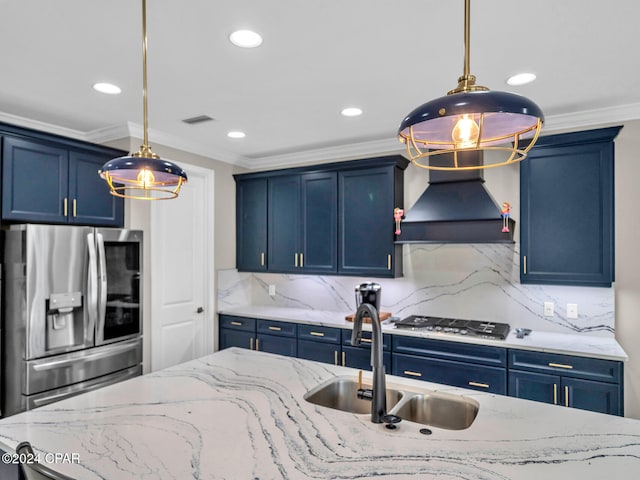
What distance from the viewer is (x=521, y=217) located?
304cm

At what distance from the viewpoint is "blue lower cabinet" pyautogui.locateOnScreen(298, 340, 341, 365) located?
11.5ft

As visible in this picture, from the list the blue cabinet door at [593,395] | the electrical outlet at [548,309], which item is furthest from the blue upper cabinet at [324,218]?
the blue cabinet door at [593,395]

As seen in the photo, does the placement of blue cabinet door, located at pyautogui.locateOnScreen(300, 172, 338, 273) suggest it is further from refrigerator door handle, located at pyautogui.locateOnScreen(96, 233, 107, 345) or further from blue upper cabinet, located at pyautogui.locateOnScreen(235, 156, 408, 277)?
refrigerator door handle, located at pyautogui.locateOnScreen(96, 233, 107, 345)

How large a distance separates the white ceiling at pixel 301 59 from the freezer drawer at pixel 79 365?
5.63ft

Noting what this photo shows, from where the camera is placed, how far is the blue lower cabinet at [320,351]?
3.51 m

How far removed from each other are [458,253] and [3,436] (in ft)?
10.4

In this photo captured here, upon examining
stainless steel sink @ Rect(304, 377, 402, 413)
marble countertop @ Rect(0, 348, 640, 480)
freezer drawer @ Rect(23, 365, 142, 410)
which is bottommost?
freezer drawer @ Rect(23, 365, 142, 410)

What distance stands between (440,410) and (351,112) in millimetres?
2087

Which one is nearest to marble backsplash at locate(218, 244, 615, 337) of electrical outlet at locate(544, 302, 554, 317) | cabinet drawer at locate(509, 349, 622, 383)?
electrical outlet at locate(544, 302, 554, 317)

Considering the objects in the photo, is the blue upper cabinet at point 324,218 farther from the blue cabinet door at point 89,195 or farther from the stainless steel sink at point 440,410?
the stainless steel sink at point 440,410

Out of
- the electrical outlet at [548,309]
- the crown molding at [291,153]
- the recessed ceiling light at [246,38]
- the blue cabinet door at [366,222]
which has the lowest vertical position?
the electrical outlet at [548,309]

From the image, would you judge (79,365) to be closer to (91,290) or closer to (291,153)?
(91,290)

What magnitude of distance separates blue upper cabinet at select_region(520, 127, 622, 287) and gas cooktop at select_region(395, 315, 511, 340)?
0.43 metres

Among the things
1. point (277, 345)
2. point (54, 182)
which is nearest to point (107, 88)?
point (54, 182)
